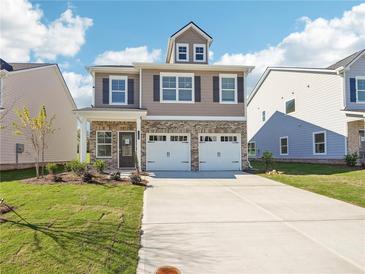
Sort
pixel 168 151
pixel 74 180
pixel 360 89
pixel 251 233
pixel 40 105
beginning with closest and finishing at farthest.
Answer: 1. pixel 251 233
2. pixel 74 180
3. pixel 168 151
4. pixel 360 89
5. pixel 40 105

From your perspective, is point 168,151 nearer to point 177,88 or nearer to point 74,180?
point 177,88

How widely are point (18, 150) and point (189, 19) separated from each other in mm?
12501

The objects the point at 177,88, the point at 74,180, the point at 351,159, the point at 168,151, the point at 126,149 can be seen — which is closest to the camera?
the point at 74,180

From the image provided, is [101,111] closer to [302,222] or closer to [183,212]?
Result: [183,212]

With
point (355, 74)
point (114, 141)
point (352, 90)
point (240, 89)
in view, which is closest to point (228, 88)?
point (240, 89)

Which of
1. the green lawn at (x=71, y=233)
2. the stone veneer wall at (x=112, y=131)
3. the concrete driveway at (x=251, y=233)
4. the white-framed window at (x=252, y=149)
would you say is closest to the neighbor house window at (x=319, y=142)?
the white-framed window at (x=252, y=149)

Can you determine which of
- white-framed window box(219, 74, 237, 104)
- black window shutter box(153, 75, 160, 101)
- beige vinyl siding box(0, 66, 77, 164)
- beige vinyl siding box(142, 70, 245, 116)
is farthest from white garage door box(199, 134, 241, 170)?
beige vinyl siding box(0, 66, 77, 164)

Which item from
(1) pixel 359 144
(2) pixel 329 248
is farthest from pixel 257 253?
(1) pixel 359 144

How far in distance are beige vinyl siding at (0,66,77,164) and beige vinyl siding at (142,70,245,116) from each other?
21.8ft

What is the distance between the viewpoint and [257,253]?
5109 millimetres

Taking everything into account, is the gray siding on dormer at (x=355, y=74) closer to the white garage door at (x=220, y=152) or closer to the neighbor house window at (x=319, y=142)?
the neighbor house window at (x=319, y=142)

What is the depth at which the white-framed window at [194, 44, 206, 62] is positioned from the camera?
19.2 meters

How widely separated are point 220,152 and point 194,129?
1.98m

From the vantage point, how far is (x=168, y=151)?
17328 mm
